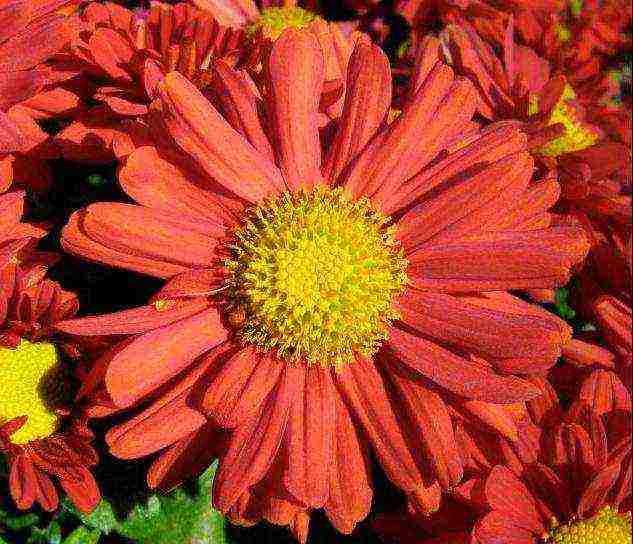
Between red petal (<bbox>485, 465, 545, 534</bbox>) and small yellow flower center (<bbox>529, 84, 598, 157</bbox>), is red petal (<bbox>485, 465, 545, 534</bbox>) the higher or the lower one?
the lower one

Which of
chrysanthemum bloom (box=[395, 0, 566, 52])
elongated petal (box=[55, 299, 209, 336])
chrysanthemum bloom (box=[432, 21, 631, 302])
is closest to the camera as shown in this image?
elongated petal (box=[55, 299, 209, 336])

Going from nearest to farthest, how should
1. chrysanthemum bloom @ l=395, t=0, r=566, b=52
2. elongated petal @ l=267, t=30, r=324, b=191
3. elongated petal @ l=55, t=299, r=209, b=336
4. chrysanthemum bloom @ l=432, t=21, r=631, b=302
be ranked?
elongated petal @ l=55, t=299, r=209, b=336, elongated petal @ l=267, t=30, r=324, b=191, chrysanthemum bloom @ l=432, t=21, r=631, b=302, chrysanthemum bloom @ l=395, t=0, r=566, b=52

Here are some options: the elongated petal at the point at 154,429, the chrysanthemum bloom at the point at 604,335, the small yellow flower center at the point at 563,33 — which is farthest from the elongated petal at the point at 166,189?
the small yellow flower center at the point at 563,33

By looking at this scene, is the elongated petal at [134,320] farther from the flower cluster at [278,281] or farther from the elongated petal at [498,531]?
the elongated petal at [498,531]

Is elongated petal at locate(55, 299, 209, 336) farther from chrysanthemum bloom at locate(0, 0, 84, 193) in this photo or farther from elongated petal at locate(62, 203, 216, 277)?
chrysanthemum bloom at locate(0, 0, 84, 193)

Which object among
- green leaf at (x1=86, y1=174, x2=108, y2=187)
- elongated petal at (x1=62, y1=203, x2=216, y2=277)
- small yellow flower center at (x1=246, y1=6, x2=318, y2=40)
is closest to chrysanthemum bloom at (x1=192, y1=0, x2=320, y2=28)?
small yellow flower center at (x1=246, y1=6, x2=318, y2=40)

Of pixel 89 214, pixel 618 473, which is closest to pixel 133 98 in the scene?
pixel 89 214
